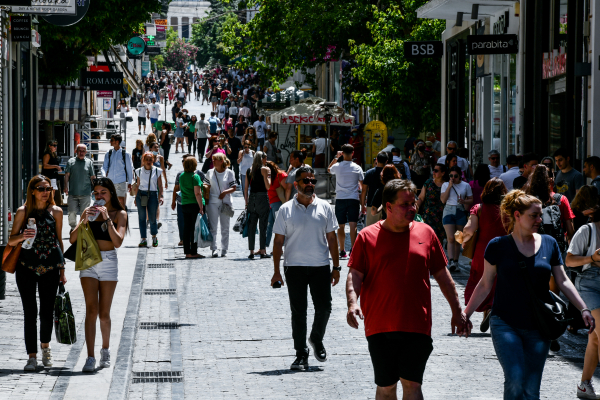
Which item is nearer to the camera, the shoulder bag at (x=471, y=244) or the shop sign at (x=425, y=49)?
the shoulder bag at (x=471, y=244)

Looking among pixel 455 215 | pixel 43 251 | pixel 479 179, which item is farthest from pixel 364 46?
pixel 43 251

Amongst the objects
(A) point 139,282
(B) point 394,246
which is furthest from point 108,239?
(A) point 139,282

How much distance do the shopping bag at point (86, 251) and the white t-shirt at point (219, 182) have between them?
8.02 metres

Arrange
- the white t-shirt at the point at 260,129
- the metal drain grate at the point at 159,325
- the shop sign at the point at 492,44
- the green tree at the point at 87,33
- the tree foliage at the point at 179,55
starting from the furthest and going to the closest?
1. the tree foliage at the point at 179,55
2. the white t-shirt at the point at 260,129
3. the green tree at the point at 87,33
4. the shop sign at the point at 492,44
5. the metal drain grate at the point at 159,325

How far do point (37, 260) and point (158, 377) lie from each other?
4.69ft

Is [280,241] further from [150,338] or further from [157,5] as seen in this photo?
[157,5]

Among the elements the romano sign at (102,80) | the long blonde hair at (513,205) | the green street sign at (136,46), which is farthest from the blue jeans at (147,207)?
the green street sign at (136,46)

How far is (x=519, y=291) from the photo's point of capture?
19.0 ft

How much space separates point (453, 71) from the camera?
2559 centimetres

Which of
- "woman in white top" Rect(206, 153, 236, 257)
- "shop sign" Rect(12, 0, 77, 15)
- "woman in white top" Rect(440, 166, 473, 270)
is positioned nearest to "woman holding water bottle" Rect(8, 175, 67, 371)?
"shop sign" Rect(12, 0, 77, 15)

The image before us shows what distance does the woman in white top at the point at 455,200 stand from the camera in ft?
45.0

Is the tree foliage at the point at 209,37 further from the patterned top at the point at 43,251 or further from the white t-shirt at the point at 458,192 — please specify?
the patterned top at the point at 43,251

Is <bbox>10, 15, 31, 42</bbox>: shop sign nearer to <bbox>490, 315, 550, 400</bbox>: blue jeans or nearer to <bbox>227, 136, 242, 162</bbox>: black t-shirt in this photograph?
<bbox>490, 315, 550, 400</bbox>: blue jeans

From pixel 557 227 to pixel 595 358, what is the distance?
2153 millimetres
